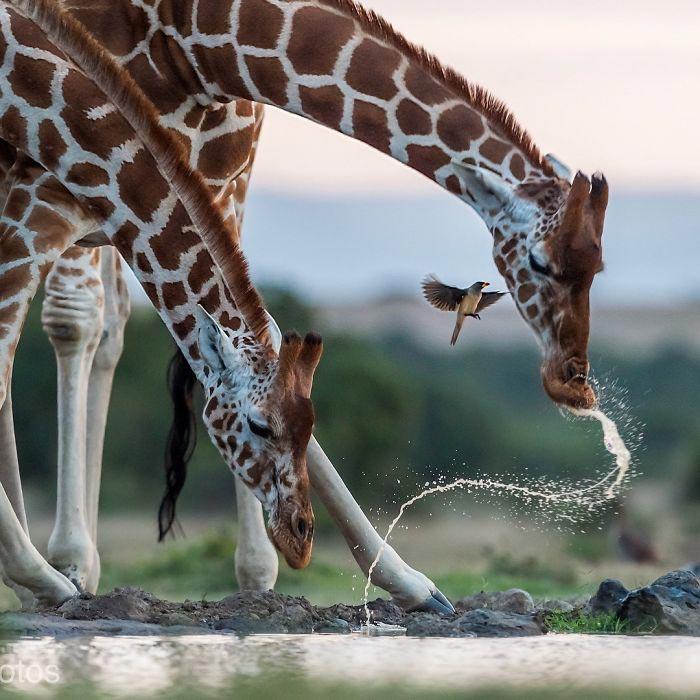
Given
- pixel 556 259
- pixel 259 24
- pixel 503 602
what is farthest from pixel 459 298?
pixel 259 24

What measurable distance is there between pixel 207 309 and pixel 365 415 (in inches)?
455

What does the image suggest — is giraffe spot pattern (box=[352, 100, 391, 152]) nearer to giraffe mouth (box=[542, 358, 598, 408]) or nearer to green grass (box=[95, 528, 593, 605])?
giraffe mouth (box=[542, 358, 598, 408])

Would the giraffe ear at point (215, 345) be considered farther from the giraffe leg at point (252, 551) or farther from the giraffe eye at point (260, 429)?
the giraffe leg at point (252, 551)

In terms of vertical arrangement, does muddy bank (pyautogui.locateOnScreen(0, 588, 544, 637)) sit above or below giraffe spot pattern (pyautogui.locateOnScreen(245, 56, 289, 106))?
below

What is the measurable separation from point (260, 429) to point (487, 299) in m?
1.57

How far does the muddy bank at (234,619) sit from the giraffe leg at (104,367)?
1884mm

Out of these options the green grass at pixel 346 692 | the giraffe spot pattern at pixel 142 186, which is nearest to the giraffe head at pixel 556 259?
the giraffe spot pattern at pixel 142 186

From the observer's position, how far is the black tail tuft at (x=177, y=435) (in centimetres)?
879

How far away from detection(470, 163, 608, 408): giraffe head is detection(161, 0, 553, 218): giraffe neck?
0.39ft

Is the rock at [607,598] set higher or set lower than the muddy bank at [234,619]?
higher

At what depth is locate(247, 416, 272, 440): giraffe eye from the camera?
634cm

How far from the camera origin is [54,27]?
7.09m

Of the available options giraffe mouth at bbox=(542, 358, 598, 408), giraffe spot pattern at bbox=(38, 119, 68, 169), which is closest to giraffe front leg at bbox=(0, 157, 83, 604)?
giraffe spot pattern at bbox=(38, 119, 68, 169)

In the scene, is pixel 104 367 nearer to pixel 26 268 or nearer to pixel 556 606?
pixel 26 268
